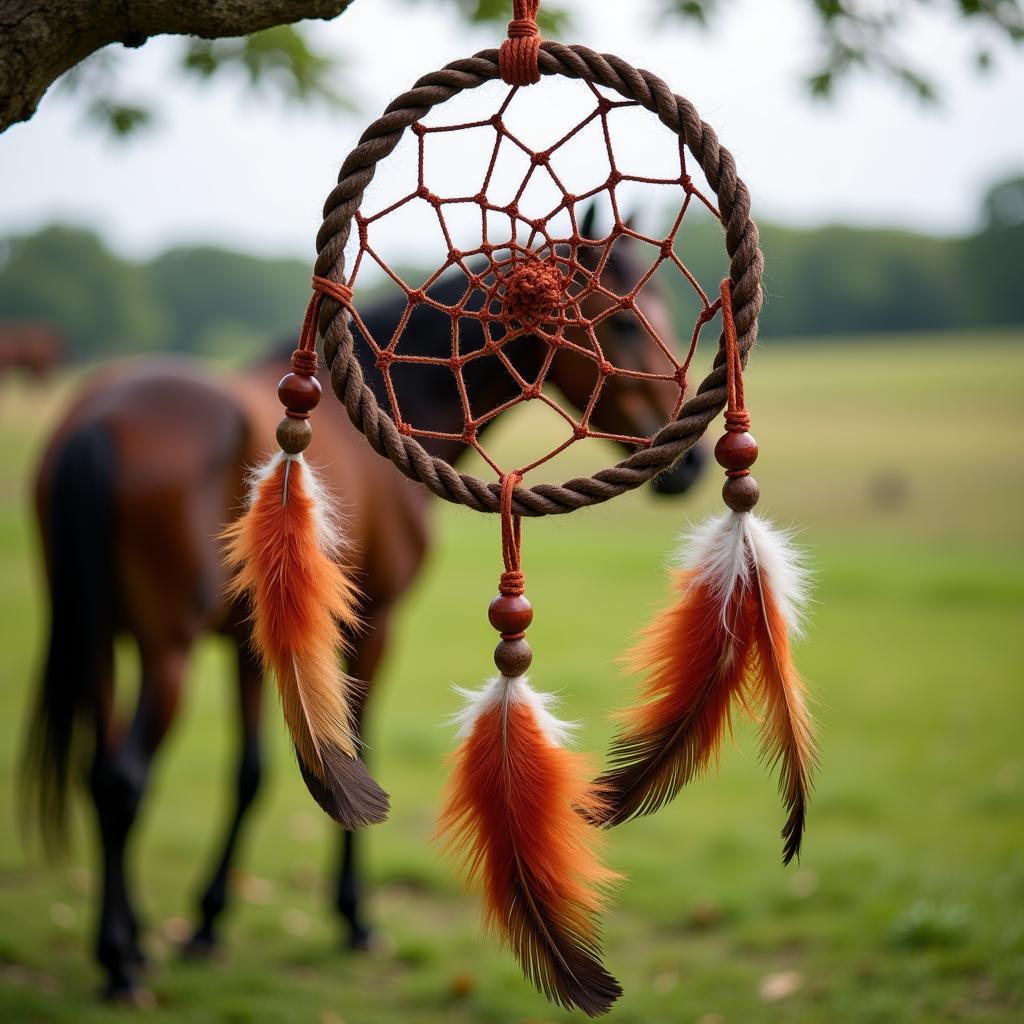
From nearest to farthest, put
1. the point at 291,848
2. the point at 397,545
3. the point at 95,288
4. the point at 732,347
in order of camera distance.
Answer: the point at 732,347
the point at 397,545
the point at 291,848
the point at 95,288

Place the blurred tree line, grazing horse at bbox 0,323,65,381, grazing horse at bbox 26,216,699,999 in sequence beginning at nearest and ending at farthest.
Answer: grazing horse at bbox 26,216,699,999
grazing horse at bbox 0,323,65,381
the blurred tree line

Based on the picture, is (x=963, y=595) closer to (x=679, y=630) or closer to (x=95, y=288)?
(x=679, y=630)

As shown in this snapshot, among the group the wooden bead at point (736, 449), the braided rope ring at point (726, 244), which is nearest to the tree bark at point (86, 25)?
the braided rope ring at point (726, 244)

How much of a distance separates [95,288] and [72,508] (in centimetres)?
2996

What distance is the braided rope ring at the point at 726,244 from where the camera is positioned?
161 cm

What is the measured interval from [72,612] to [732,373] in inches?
110

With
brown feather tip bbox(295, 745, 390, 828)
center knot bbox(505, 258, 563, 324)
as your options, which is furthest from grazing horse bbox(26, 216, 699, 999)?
brown feather tip bbox(295, 745, 390, 828)

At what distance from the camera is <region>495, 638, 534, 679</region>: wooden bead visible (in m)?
1.66

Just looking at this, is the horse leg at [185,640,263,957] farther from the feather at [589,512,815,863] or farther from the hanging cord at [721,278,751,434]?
the hanging cord at [721,278,751,434]

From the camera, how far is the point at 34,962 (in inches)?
151

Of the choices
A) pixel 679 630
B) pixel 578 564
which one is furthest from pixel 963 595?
pixel 679 630

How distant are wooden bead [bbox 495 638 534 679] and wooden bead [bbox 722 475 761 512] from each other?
42cm

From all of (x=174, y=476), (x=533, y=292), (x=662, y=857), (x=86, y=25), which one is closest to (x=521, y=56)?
(x=533, y=292)

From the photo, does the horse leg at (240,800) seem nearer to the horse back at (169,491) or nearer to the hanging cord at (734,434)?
the horse back at (169,491)
